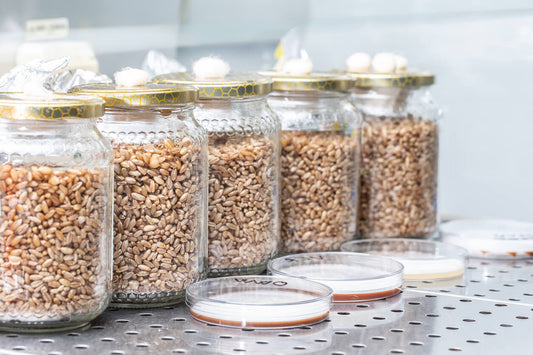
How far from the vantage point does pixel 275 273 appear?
1116mm

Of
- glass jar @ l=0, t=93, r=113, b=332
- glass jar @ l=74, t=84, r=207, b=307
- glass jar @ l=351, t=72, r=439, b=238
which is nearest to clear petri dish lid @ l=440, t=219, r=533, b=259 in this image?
glass jar @ l=351, t=72, r=439, b=238

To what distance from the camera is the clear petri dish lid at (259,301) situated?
95 centimetres

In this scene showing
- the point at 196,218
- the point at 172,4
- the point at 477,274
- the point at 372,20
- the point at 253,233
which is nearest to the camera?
the point at 196,218

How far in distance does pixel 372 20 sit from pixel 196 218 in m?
1.60

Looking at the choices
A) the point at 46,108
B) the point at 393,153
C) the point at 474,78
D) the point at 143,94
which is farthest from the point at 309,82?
the point at 474,78

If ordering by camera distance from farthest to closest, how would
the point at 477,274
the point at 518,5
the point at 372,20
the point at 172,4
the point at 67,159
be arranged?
the point at 372,20 < the point at 518,5 < the point at 172,4 < the point at 477,274 < the point at 67,159

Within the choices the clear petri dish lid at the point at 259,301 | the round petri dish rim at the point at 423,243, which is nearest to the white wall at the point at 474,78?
the round petri dish rim at the point at 423,243

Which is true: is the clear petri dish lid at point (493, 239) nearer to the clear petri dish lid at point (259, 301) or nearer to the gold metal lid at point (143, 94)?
the clear petri dish lid at point (259, 301)

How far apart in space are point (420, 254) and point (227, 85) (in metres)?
0.42

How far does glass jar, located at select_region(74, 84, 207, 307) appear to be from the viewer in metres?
0.99

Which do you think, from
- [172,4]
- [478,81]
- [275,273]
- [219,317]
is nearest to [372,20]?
[478,81]

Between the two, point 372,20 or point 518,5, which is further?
point 372,20

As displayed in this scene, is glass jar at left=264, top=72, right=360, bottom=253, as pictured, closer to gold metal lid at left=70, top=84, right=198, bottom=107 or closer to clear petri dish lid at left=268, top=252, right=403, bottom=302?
clear petri dish lid at left=268, top=252, right=403, bottom=302

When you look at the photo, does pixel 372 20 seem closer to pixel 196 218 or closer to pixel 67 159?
pixel 196 218
